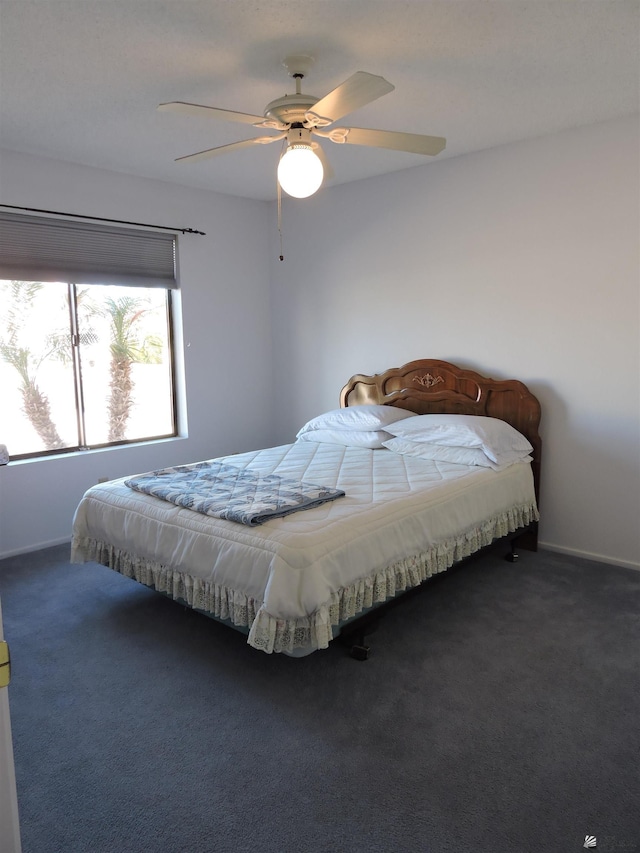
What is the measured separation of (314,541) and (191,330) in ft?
9.34

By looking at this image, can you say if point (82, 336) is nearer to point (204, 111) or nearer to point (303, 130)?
point (204, 111)

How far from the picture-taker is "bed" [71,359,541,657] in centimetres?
221

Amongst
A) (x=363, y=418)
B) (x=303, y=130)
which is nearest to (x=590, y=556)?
(x=363, y=418)

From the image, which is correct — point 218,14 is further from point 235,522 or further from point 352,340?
point 352,340

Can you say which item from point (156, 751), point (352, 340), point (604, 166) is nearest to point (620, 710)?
point (156, 751)

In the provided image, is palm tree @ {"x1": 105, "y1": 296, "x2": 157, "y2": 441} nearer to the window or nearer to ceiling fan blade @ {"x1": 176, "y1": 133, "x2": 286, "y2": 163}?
the window

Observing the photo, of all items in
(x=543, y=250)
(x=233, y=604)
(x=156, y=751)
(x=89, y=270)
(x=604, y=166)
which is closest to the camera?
(x=156, y=751)

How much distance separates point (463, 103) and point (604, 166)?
0.95 m

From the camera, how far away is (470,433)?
3.43m

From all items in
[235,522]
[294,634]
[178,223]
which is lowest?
[294,634]

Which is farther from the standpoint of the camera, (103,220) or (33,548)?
(103,220)

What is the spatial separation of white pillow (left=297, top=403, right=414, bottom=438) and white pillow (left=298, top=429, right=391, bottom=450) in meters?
0.03

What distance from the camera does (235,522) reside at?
8.00ft

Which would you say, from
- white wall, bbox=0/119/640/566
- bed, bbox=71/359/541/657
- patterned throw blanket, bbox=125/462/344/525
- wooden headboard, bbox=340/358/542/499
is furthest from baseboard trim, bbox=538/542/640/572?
patterned throw blanket, bbox=125/462/344/525
